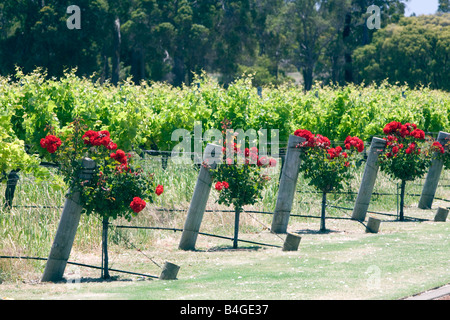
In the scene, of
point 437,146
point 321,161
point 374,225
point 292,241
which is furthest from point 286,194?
point 437,146

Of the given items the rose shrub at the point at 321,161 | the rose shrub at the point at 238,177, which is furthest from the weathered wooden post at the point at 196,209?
the rose shrub at the point at 321,161

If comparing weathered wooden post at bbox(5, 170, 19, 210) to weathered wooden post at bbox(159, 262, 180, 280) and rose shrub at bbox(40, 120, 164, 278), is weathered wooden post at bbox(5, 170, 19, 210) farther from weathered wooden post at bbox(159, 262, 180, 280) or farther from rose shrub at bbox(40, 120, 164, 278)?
weathered wooden post at bbox(159, 262, 180, 280)

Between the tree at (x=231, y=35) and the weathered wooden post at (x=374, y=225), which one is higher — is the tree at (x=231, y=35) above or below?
above

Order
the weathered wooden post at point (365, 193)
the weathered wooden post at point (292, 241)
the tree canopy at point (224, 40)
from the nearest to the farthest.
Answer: the weathered wooden post at point (292, 241), the weathered wooden post at point (365, 193), the tree canopy at point (224, 40)

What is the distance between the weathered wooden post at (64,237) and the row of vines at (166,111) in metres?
3.31

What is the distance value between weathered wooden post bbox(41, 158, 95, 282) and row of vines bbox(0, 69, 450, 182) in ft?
10.9

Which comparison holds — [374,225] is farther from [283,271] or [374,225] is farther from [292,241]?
[283,271]

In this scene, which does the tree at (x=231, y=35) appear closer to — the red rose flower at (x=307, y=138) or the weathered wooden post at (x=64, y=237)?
the red rose flower at (x=307, y=138)

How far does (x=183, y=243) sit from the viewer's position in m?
11.3

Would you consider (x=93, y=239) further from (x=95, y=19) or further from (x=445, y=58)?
(x=445, y=58)

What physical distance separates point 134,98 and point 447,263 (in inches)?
361

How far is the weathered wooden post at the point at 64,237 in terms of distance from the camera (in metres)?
8.95

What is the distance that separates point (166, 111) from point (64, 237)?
8846 mm

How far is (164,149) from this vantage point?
17.9 m
